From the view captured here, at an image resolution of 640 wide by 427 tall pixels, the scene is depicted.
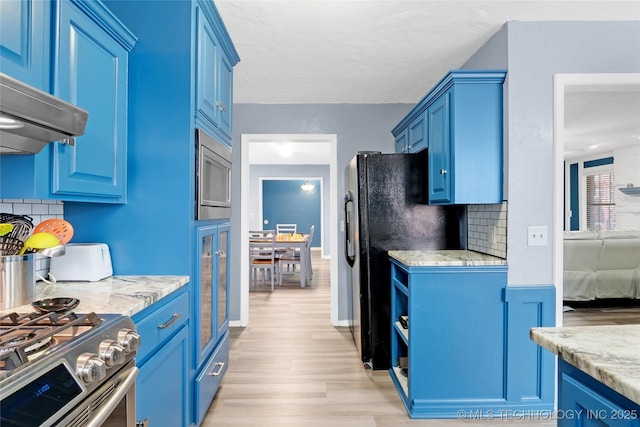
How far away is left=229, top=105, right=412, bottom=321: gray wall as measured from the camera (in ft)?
12.2

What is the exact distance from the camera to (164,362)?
4.66 feet

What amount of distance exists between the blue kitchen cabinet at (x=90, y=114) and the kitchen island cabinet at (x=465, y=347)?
1.60 m

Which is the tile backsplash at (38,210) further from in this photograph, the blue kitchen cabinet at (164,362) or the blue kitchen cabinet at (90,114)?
the blue kitchen cabinet at (164,362)

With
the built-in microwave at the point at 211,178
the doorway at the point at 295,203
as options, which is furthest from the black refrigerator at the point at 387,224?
the doorway at the point at 295,203

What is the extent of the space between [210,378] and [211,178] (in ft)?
3.63

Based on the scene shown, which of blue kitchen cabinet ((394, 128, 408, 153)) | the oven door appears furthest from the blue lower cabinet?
blue kitchen cabinet ((394, 128, 408, 153))

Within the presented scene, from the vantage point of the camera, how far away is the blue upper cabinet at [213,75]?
5.76 ft

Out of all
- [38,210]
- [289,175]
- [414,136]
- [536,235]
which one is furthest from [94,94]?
[289,175]

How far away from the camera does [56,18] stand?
121cm

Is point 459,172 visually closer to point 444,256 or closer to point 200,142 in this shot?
point 444,256

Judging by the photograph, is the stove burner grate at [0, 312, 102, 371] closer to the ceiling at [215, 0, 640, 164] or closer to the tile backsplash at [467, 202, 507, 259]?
the ceiling at [215, 0, 640, 164]

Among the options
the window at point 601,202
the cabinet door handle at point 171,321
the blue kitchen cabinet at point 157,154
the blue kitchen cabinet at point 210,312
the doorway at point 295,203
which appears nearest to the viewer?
the cabinet door handle at point 171,321

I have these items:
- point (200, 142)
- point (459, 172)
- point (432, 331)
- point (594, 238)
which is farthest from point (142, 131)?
point (594, 238)

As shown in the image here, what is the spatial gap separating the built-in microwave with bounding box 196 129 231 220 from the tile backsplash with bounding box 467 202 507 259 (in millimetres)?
1688
